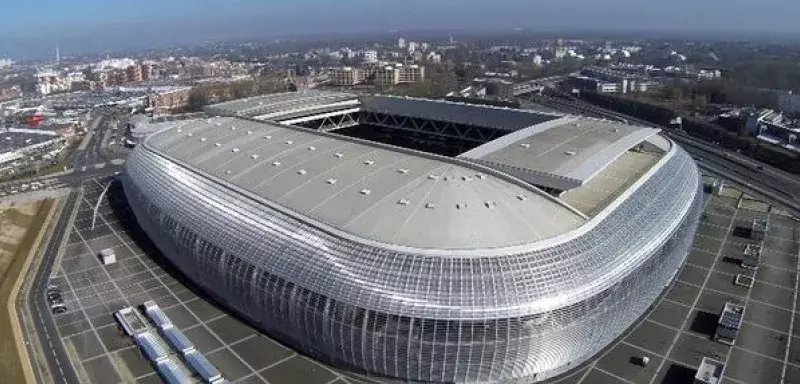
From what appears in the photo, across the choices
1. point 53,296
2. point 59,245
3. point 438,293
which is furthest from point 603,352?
point 59,245

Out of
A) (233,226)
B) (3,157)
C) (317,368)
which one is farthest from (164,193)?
(3,157)

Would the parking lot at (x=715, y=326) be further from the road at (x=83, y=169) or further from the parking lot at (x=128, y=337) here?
the road at (x=83, y=169)

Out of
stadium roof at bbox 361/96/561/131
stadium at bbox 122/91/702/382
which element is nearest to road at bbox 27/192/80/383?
stadium at bbox 122/91/702/382

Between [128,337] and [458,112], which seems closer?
[128,337]

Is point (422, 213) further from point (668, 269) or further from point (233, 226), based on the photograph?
point (668, 269)

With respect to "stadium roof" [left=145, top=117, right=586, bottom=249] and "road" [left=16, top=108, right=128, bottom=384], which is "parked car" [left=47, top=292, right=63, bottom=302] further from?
"stadium roof" [left=145, top=117, right=586, bottom=249]

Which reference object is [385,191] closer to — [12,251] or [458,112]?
[458,112]
